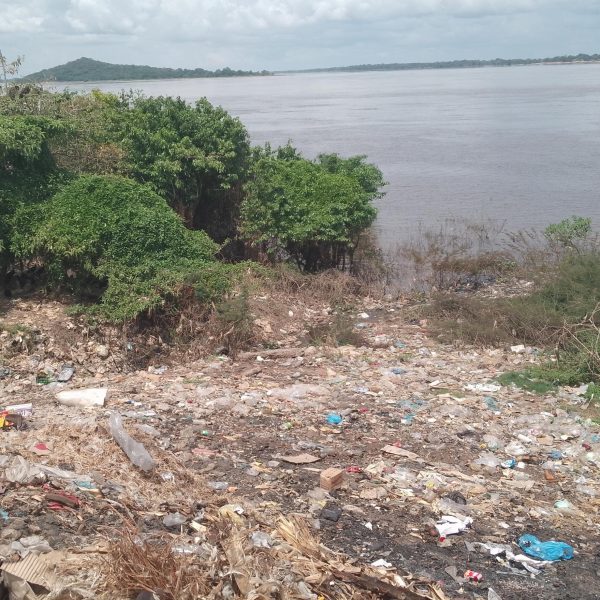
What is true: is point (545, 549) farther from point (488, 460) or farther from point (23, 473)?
point (23, 473)

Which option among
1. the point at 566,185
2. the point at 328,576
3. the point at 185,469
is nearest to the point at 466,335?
the point at 185,469

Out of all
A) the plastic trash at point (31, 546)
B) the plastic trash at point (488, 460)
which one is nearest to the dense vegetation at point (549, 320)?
the plastic trash at point (488, 460)

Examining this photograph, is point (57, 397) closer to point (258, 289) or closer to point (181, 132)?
point (258, 289)

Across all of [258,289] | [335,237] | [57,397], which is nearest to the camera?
[57,397]

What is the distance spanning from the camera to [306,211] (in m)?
13.6

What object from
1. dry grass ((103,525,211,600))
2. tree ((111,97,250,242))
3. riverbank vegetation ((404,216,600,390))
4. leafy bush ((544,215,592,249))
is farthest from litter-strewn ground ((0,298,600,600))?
leafy bush ((544,215,592,249))

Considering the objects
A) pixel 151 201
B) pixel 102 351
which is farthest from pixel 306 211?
pixel 102 351

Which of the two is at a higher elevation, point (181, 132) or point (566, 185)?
point (181, 132)

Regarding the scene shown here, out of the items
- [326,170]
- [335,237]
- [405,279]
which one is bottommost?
[405,279]

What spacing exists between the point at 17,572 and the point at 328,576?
1.58m

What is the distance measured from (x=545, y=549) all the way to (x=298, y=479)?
69.7 inches

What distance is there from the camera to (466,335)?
10.2 meters

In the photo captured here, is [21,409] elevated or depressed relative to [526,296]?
elevated

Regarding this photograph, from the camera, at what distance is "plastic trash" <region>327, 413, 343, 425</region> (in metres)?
6.73
